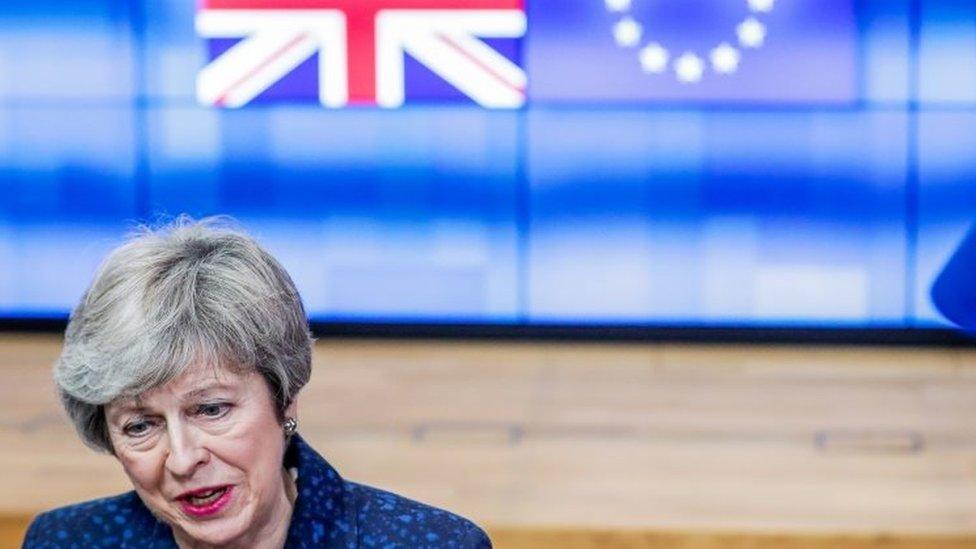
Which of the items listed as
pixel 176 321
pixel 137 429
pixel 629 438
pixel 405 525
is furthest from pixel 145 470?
pixel 629 438

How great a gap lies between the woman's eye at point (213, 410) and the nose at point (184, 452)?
2cm

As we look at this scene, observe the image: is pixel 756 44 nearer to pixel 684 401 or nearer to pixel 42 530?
pixel 684 401

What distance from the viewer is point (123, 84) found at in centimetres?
548

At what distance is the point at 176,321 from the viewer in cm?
163

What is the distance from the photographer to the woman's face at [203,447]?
1.66 meters

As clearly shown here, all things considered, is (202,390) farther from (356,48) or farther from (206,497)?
(356,48)

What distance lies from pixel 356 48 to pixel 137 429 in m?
3.74

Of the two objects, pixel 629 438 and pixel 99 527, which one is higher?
pixel 99 527

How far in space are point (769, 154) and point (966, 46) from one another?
722mm

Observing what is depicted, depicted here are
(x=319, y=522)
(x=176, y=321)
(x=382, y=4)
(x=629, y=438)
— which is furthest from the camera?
(x=382, y=4)

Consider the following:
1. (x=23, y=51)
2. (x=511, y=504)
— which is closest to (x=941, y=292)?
(x=511, y=504)

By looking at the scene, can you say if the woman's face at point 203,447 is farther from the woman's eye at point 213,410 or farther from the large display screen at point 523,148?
the large display screen at point 523,148

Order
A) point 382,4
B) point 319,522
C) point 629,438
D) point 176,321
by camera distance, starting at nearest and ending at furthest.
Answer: point 176,321 < point 319,522 < point 629,438 < point 382,4

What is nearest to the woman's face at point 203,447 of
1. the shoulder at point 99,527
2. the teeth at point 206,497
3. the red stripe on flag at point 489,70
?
the teeth at point 206,497
